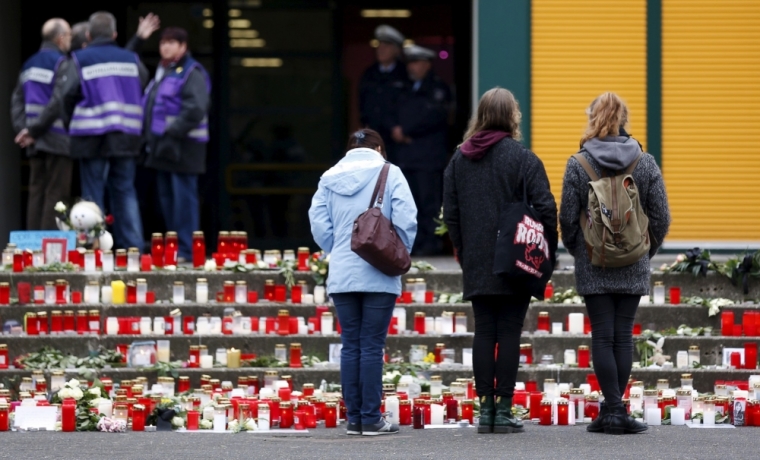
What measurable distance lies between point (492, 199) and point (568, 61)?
5675 mm

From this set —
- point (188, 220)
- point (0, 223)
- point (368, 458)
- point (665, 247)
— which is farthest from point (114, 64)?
point (368, 458)

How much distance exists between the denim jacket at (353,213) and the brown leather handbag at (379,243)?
0.07 m

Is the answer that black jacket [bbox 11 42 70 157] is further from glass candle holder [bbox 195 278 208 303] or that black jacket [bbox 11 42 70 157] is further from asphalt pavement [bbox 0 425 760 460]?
asphalt pavement [bbox 0 425 760 460]

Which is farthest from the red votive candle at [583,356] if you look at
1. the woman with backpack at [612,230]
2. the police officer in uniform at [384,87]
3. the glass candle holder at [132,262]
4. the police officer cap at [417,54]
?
the police officer cap at [417,54]

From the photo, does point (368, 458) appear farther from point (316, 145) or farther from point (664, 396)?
point (316, 145)

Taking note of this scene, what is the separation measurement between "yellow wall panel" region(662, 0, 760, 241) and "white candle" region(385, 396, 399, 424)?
18.2ft

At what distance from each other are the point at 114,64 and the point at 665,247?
5.45 metres

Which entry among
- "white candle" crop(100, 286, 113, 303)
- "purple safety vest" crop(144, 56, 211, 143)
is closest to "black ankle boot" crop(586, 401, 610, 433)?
"white candle" crop(100, 286, 113, 303)

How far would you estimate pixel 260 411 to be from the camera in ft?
28.5

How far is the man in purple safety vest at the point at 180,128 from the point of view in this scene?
1273cm

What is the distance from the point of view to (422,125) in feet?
47.3

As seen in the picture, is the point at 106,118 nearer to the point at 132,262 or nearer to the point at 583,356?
the point at 132,262

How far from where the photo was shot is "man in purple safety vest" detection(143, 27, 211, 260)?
12.7 meters

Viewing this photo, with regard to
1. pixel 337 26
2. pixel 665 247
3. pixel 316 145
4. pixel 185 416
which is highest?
pixel 337 26
